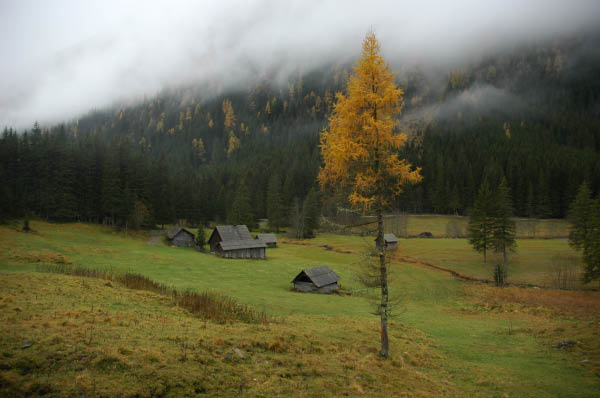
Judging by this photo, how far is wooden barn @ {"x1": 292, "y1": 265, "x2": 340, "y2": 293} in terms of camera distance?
124 feet

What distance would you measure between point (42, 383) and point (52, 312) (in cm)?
684

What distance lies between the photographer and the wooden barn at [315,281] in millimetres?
37719

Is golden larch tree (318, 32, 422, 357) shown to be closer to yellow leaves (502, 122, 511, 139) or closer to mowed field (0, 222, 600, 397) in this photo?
mowed field (0, 222, 600, 397)

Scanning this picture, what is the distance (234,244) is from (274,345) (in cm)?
4797

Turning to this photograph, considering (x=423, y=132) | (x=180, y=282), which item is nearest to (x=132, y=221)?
(x=180, y=282)

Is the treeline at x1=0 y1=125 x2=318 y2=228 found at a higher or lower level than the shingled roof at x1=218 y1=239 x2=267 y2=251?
higher

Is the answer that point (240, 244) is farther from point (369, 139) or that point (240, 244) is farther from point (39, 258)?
point (369, 139)

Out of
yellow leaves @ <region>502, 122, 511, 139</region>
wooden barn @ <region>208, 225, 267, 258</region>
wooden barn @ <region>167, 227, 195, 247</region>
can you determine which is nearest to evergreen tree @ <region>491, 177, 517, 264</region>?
wooden barn @ <region>208, 225, 267, 258</region>

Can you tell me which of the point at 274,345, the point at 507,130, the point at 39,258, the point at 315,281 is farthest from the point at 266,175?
the point at 507,130

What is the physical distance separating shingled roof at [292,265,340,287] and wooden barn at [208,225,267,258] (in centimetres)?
2331

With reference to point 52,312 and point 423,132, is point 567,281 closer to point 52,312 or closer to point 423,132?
point 52,312

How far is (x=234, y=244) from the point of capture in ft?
196

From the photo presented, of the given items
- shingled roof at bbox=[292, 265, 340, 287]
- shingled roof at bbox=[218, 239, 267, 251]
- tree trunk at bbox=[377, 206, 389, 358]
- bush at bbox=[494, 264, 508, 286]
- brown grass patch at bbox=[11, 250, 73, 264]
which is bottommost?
bush at bbox=[494, 264, 508, 286]

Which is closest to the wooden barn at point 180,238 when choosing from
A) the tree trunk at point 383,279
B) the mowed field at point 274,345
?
the mowed field at point 274,345
